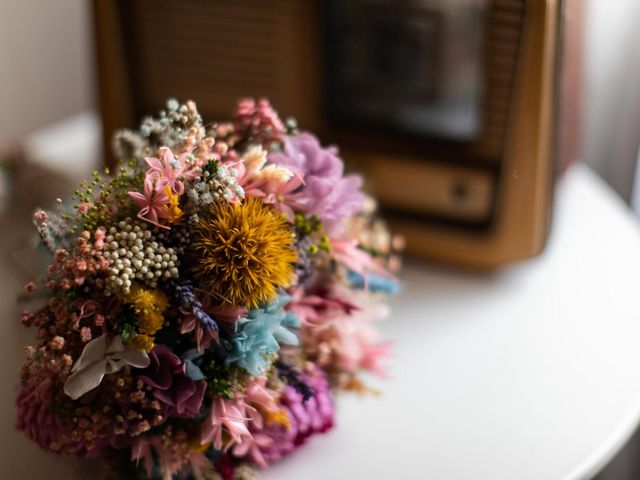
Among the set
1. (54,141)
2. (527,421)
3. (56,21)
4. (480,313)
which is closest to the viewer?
(527,421)

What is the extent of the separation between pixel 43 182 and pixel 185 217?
0.45m

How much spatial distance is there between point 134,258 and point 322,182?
16 cm

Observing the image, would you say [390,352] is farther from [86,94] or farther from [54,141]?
[86,94]

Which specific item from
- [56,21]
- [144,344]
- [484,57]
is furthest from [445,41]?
[56,21]

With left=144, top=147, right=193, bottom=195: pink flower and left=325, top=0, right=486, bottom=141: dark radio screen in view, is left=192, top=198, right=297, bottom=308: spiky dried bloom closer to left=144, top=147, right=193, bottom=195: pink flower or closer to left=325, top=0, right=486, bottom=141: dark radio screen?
left=144, top=147, right=193, bottom=195: pink flower

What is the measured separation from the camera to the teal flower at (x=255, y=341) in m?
0.56

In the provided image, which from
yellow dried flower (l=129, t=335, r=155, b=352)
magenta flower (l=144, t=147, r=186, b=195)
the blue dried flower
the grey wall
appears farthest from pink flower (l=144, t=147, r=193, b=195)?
the grey wall

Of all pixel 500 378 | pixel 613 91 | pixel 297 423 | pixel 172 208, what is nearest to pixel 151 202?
pixel 172 208

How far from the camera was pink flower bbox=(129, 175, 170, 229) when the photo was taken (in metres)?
0.54

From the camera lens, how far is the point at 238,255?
542mm

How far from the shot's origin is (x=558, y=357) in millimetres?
795

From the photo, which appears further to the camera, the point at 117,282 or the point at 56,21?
the point at 56,21

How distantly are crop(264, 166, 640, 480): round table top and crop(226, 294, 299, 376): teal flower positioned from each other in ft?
0.49

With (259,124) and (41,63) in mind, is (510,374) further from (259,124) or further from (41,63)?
(41,63)
